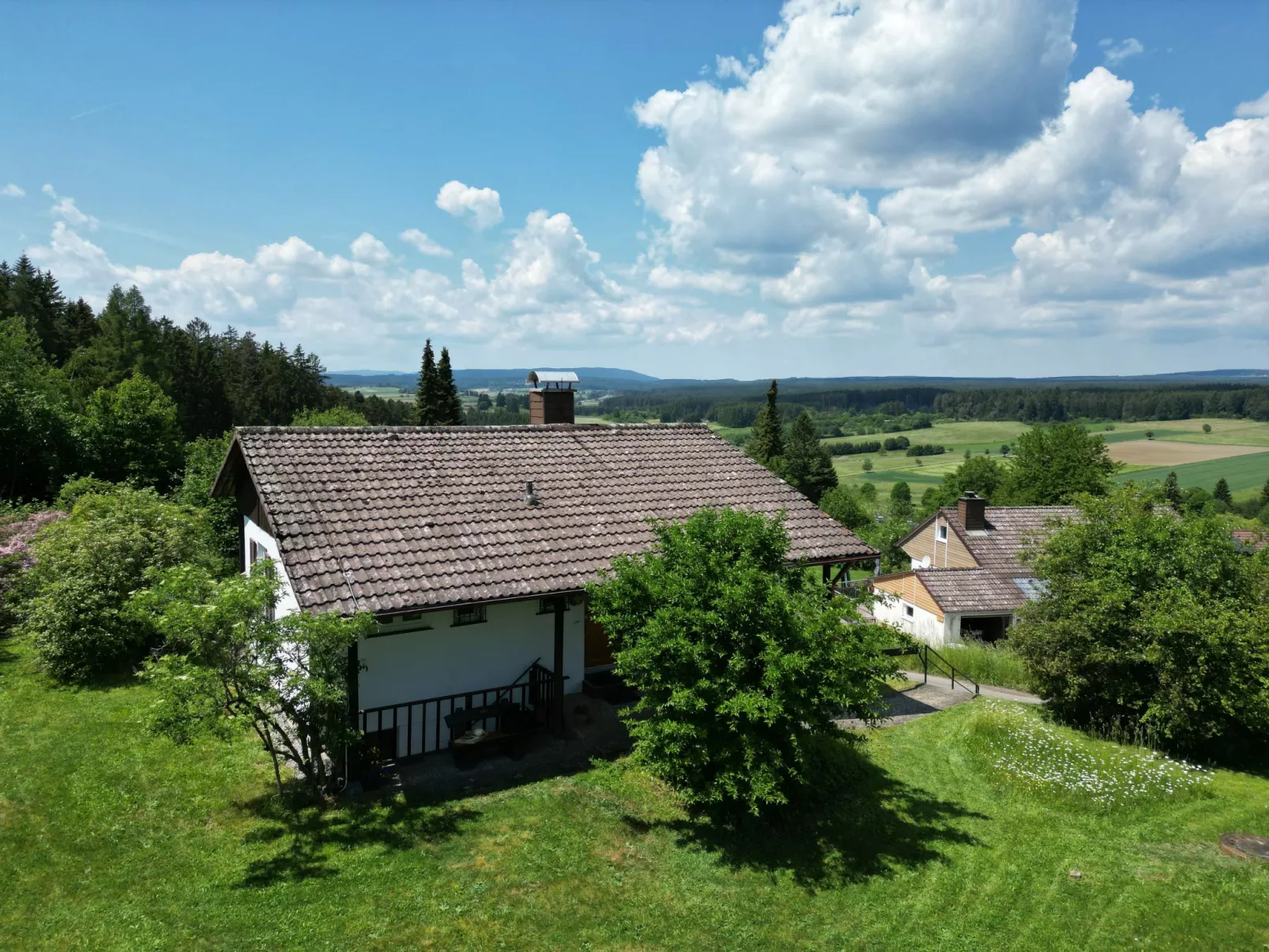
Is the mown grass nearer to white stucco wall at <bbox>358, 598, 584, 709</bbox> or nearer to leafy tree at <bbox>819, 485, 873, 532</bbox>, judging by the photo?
white stucco wall at <bbox>358, 598, 584, 709</bbox>

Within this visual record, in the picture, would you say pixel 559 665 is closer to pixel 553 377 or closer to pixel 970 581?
pixel 553 377

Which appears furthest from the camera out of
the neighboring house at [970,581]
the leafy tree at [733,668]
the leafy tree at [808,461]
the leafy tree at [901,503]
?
the leafy tree at [808,461]

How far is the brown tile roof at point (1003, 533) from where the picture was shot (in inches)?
→ 1243

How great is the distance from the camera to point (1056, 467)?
192 ft

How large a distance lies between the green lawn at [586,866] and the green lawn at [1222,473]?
9807 cm

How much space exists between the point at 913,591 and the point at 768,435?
44.0 metres

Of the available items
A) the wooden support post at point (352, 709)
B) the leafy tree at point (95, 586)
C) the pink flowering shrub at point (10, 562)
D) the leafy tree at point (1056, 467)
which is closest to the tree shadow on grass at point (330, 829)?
the wooden support post at point (352, 709)

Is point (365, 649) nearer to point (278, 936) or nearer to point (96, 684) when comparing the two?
point (278, 936)

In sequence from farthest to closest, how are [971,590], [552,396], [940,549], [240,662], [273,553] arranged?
1. [940,549]
2. [971,590]
3. [552,396]
4. [273,553]
5. [240,662]

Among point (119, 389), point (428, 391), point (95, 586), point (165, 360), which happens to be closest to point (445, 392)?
point (428, 391)

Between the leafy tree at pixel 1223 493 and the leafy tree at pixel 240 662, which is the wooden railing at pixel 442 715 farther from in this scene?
the leafy tree at pixel 1223 493

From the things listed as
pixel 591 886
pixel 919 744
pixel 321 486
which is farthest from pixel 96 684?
pixel 919 744

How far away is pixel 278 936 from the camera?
273 inches

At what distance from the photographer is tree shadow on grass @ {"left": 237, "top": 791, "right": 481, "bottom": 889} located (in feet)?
26.5
